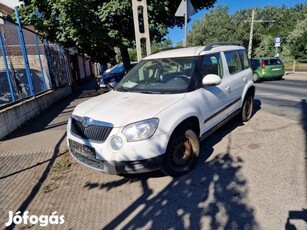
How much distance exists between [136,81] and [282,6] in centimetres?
9224

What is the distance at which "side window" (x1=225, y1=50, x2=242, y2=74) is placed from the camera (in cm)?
533

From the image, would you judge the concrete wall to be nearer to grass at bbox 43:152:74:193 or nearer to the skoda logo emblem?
grass at bbox 43:152:74:193

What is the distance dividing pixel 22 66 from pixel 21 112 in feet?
6.18

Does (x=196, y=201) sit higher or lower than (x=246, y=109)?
lower

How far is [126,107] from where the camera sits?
12.0 ft

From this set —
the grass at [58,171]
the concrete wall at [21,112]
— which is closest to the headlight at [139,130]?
the grass at [58,171]

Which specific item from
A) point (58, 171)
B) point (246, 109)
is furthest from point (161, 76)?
point (246, 109)

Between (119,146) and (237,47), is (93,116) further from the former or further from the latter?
(237,47)

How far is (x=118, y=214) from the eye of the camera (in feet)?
10.2

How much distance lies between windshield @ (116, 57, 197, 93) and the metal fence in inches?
155

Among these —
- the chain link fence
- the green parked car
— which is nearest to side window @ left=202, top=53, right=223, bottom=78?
the green parked car

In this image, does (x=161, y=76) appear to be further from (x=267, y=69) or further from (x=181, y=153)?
(x=267, y=69)

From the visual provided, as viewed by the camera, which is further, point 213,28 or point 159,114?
point 213,28

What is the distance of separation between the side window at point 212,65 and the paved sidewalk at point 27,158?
3240mm
